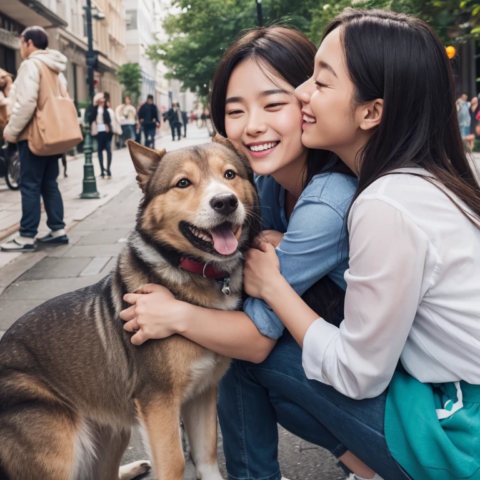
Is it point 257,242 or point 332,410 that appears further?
point 257,242

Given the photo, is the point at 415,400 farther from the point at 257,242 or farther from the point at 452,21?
the point at 452,21

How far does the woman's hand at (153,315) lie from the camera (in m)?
2.30

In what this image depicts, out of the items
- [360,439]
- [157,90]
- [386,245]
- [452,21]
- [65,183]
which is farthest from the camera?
[157,90]

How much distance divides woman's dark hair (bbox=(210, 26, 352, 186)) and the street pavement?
1.38 m

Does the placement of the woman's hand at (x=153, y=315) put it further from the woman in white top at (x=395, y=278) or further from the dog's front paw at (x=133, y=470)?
the dog's front paw at (x=133, y=470)

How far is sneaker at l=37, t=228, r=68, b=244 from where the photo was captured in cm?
771

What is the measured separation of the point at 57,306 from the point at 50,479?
0.70 m

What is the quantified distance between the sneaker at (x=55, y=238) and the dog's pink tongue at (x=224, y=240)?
5755 millimetres

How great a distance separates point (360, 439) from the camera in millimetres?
2084

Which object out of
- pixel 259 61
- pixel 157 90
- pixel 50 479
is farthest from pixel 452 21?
pixel 157 90

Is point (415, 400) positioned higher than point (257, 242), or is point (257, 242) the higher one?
point (257, 242)

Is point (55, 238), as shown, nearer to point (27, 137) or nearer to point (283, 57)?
point (27, 137)

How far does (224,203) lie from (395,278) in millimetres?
798

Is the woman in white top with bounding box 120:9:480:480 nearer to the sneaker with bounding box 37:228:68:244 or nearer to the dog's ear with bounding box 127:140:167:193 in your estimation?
the dog's ear with bounding box 127:140:167:193
